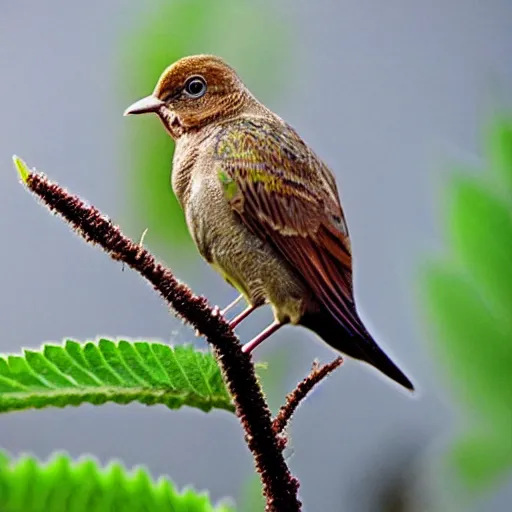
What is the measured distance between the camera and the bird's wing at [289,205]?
0.34 metres

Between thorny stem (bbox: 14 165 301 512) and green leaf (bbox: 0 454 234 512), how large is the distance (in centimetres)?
3

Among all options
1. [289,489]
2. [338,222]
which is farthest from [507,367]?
[289,489]

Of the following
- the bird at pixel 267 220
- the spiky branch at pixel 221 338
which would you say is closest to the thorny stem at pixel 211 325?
the spiky branch at pixel 221 338

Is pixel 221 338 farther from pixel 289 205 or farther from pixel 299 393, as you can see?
pixel 289 205

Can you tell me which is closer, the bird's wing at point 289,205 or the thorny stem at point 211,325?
the thorny stem at point 211,325

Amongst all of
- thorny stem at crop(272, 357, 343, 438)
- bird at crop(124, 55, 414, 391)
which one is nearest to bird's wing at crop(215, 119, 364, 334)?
bird at crop(124, 55, 414, 391)

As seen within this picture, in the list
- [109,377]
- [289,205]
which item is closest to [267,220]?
[289,205]

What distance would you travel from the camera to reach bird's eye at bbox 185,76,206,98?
365 mm

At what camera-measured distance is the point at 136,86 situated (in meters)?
0.47

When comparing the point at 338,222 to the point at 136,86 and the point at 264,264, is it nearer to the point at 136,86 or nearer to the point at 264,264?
the point at 264,264

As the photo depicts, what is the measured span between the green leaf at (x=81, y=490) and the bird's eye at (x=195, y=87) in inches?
7.2

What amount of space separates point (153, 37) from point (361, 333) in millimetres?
221

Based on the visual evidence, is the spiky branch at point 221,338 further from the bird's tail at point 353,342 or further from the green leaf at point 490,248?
the green leaf at point 490,248

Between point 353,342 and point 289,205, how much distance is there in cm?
6
